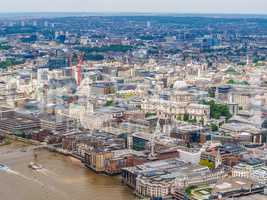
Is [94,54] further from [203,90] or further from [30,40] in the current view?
[203,90]

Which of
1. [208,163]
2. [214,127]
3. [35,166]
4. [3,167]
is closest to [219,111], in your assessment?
[214,127]

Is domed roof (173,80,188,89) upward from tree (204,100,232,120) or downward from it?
upward

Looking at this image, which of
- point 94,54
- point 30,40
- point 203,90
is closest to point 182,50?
point 94,54

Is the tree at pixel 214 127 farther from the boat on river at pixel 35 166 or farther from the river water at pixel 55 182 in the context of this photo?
the boat on river at pixel 35 166

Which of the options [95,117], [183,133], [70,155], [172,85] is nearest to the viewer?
[70,155]

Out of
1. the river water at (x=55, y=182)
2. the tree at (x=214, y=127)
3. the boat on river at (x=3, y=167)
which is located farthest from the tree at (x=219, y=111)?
the boat on river at (x=3, y=167)

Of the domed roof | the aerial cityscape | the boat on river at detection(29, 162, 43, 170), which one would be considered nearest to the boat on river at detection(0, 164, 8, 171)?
the aerial cityscape

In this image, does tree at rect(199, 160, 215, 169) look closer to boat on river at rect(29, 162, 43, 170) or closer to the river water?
the river water
